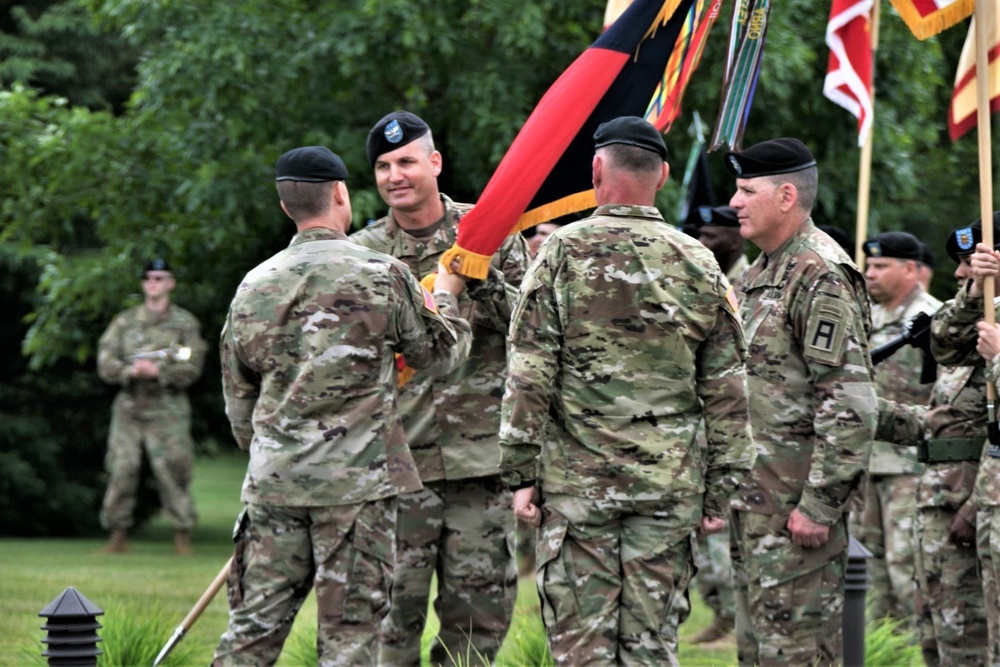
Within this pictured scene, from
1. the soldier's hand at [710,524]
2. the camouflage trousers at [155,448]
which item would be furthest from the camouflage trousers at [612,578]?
the camouflage trousers at [155,448]

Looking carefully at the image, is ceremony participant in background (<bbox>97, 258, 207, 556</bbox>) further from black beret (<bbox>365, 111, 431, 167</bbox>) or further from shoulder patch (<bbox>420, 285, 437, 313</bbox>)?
shoulder patch (<bbox>420, 285, 437, 313</bbox>)

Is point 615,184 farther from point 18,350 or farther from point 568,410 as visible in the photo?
point 18,350

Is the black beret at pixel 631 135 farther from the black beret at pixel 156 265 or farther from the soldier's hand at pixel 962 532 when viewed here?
the black beret at pixel 156 265

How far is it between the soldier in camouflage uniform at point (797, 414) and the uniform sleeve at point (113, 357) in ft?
30.4

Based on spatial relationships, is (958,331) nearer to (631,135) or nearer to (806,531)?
(806,531)

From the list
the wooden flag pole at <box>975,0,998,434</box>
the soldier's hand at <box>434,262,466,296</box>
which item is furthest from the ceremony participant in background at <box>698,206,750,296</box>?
the soldier's hand at <box>434,262,466,296</box>

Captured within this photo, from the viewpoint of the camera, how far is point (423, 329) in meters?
6.29

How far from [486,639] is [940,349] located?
2524 mm

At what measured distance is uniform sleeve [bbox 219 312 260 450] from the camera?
6277 millimetres

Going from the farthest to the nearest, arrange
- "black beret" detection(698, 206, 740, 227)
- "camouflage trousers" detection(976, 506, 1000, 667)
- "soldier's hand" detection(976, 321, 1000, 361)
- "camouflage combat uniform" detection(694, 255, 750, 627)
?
"camouflage combat uniform" detection(694, 255, 750, 627)
"black beret" detection(698, 206, 740, 227)
"soldier's hand" detection(976, 321, 1000, 361)
"camouflage trousers" detection(976, 506, 1000, 667)

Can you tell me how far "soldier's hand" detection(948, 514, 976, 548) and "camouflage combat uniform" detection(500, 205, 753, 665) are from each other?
6.35 ft

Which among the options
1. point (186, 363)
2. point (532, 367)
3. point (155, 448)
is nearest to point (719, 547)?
point (532, 367)

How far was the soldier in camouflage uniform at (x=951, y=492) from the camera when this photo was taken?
7.34 m

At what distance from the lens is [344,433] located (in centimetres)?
605
